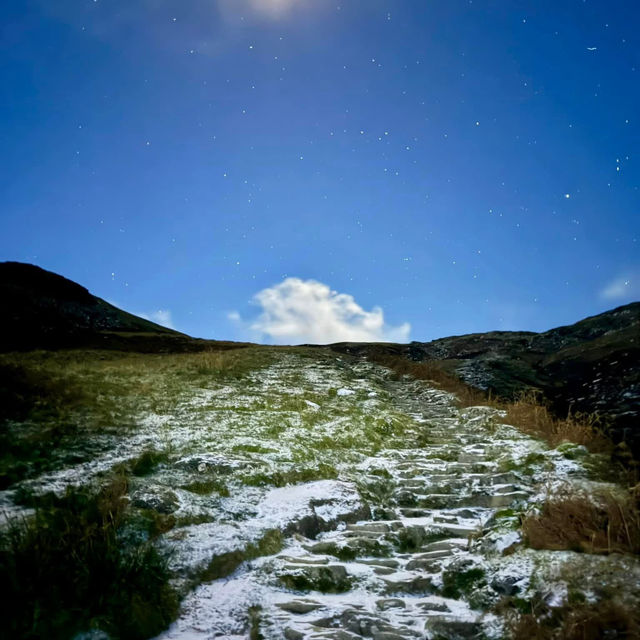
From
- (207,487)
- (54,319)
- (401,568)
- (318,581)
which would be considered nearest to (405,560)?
(401,568)

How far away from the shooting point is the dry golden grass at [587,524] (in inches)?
214

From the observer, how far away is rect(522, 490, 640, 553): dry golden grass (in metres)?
5.44

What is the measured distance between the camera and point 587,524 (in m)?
5.92

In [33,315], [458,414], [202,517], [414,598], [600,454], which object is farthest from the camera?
[33,315]

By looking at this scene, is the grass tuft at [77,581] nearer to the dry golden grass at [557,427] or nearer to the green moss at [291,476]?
the green moss at [291,476]

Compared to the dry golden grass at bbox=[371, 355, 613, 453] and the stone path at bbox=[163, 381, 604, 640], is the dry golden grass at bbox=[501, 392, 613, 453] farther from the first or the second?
the stone path at bbox=[163, 381, 604, 640]

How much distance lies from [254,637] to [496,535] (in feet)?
11.7

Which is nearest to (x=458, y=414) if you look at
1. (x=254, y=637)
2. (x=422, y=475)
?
(x=422, y=475)

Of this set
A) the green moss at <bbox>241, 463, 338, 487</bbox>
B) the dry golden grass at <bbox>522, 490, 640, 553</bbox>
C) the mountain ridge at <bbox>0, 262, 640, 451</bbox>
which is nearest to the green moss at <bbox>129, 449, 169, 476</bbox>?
the green moss at <bbox>241, 463, 338, 487</bbox>

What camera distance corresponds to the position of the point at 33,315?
33.6m

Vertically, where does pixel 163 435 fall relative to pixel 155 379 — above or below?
below

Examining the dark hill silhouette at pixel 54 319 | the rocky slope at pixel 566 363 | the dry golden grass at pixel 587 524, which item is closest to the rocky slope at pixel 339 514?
the dry golden grass at pixel 587 524

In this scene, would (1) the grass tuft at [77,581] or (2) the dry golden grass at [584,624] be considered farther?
(1) the grass tuft at [77,581]

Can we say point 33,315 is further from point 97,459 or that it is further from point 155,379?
point 97,459
